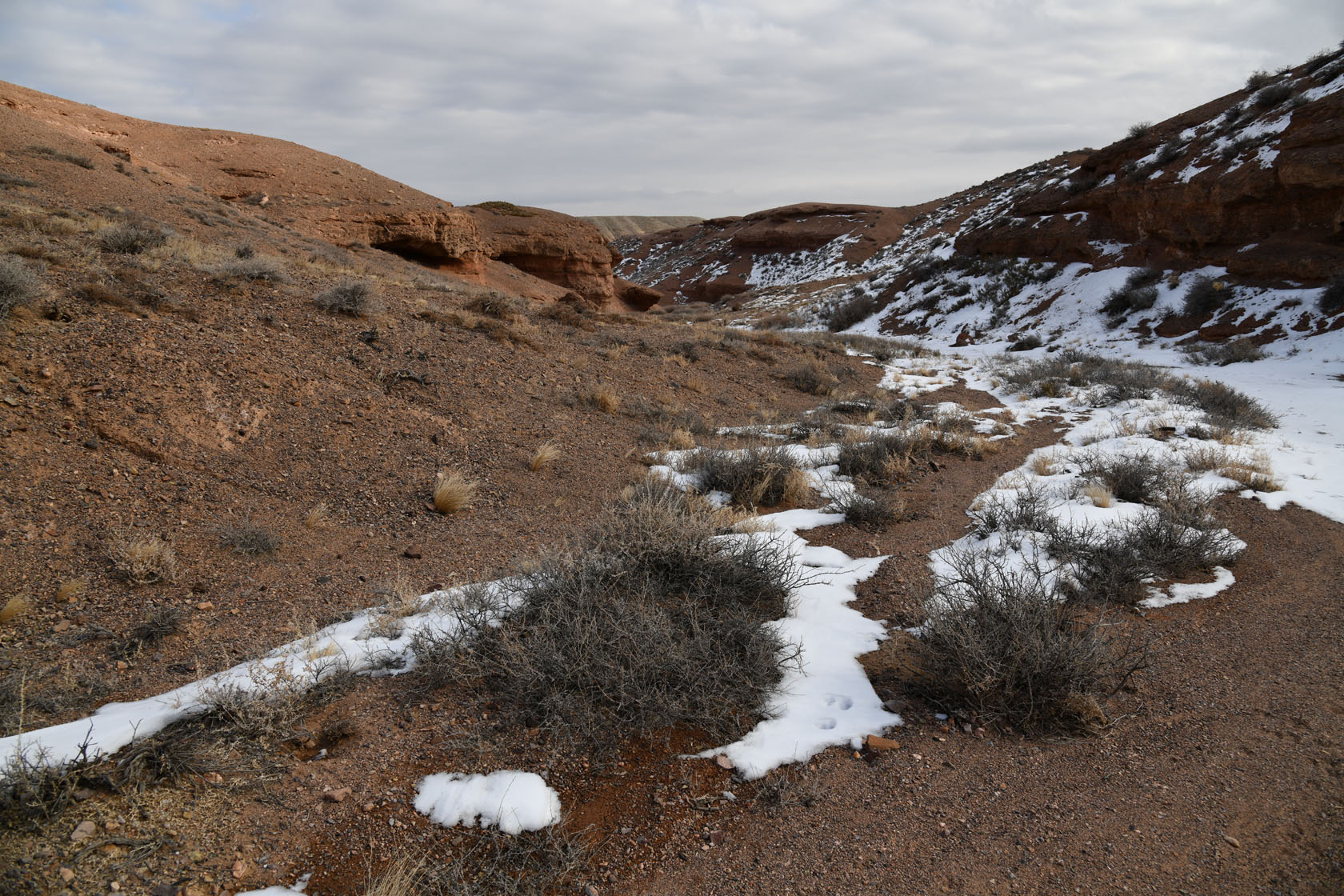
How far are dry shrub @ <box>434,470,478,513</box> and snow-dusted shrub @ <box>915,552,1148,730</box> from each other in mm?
4019

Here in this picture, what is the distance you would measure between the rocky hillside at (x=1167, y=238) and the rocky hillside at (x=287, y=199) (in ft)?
35.1

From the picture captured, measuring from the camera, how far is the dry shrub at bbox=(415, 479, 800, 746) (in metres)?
3.01

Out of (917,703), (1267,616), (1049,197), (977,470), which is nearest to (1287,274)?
(1049,197)

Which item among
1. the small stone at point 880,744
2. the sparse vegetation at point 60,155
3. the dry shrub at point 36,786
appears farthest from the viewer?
the sparse vegetation at point 60,155

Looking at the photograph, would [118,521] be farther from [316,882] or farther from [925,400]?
[925,400]

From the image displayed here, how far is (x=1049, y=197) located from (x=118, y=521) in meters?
29.2

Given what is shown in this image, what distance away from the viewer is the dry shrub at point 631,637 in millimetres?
3010

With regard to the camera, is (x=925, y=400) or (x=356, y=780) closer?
(x=356, y=780)

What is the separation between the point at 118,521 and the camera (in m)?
4.61

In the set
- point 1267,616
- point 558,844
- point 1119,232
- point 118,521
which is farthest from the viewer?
point 1119,232

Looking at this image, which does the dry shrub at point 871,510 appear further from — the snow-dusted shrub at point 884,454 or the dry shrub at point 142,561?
the dry shrub at point 142,561

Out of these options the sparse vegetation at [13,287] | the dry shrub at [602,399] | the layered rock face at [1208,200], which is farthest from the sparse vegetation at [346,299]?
the layered rock face at [1208,200]

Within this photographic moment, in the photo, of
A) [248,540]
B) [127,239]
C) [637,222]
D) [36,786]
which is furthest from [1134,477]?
[637,222]

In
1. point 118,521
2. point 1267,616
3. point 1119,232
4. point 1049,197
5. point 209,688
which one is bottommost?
point 1267,616
